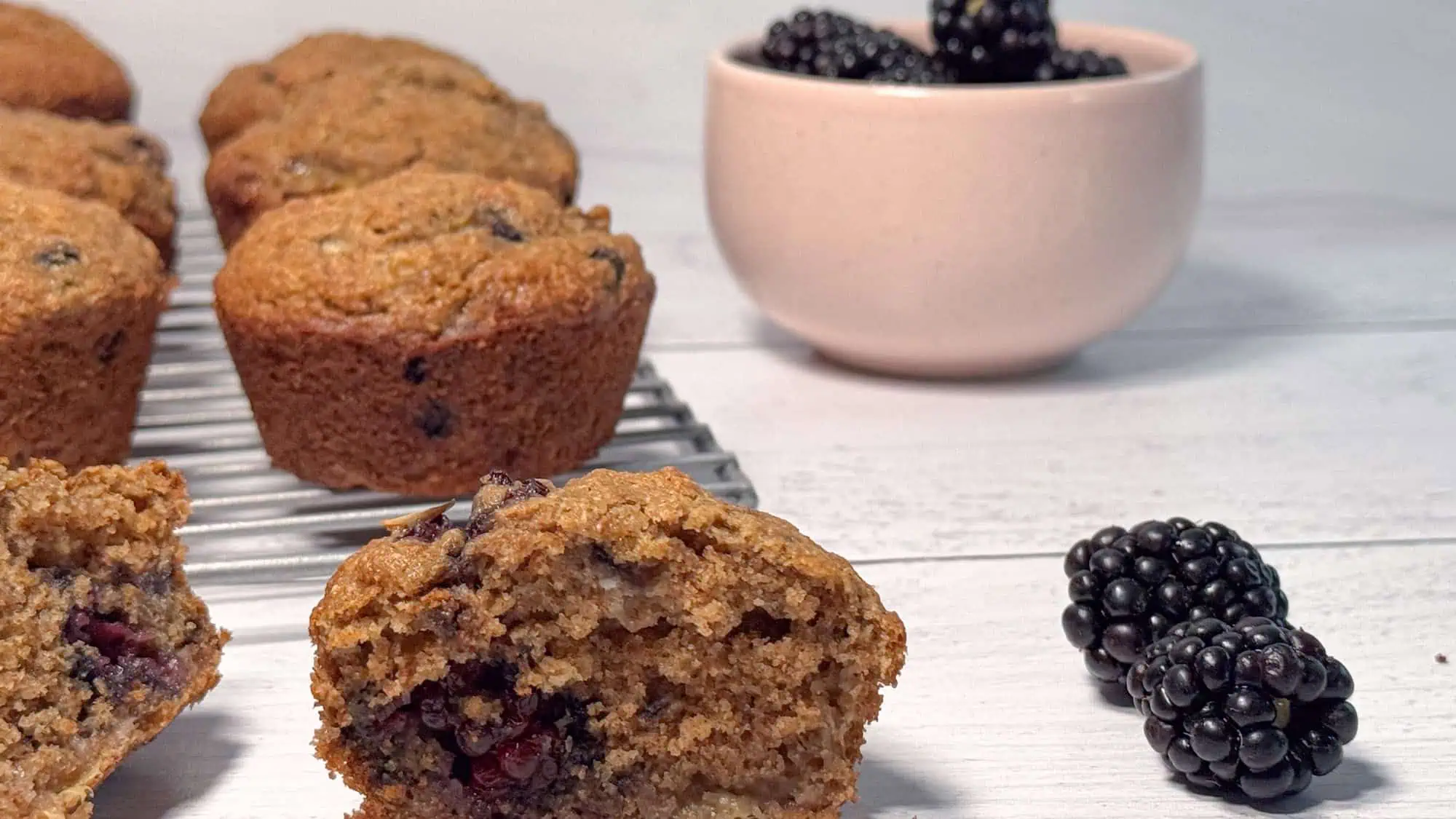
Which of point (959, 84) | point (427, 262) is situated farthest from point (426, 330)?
point (959, 84)

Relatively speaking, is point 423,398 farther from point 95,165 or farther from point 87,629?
point 95,165

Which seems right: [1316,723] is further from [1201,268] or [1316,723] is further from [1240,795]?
[1201,268]

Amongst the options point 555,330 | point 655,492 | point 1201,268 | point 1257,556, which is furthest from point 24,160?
point 1201,268

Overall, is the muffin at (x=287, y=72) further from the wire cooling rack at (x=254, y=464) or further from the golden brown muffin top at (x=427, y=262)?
the golden brown muffin top at (x=427, y=262)

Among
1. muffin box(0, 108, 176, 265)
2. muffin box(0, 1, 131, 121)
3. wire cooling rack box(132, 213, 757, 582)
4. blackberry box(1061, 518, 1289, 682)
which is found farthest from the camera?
muffin box(0, 1, 131, 121)

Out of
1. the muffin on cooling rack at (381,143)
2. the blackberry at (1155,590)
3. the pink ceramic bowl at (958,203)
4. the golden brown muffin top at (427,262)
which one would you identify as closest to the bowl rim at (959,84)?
the pink ceramic bowl at (958,203)

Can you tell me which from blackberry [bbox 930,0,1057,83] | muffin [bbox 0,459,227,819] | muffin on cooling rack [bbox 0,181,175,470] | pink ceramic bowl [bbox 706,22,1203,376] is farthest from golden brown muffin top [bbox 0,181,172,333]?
blackberry [bbox 930,0,1057,83]

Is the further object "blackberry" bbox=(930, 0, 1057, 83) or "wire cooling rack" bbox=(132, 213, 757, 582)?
"blackberry" bbox=(930, 0, 1057, 83)

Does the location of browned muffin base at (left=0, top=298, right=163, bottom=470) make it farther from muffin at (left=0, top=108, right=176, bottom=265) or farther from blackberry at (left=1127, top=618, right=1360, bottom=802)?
blackberry at (left=1127, top=618, right=1360, bottom=802)
